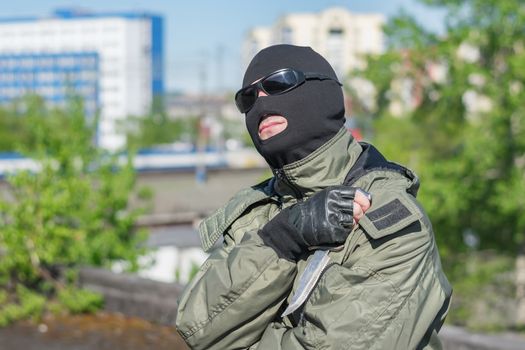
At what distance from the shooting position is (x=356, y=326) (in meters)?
1.86

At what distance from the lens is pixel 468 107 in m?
20.2

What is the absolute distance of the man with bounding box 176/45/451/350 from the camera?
188 centimetres

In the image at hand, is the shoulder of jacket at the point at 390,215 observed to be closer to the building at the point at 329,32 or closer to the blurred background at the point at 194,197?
the blurred background at the point at 194,197

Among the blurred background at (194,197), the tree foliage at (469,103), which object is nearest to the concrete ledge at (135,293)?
the blurred background at (194,197)

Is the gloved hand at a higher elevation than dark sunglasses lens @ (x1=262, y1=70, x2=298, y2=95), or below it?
below

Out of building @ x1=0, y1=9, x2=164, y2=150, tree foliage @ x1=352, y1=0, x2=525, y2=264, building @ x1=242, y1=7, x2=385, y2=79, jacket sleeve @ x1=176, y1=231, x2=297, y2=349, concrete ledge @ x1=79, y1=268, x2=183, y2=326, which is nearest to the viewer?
jacket sleeve @ x1=176, y1=231, x2=297, y2=349

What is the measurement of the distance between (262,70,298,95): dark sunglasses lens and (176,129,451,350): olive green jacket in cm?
17

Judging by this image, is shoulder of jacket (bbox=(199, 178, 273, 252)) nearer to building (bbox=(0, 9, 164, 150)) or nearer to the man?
the man

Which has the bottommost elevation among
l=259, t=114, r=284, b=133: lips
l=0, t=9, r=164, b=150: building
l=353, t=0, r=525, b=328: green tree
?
l=0, t=9, r=164, b=150: building

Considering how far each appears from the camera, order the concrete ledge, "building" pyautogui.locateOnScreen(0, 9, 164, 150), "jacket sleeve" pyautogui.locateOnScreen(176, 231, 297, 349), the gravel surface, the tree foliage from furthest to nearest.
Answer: "building" pyautogui.locateOnScreen(0, 9, 164, 150) → the tree foliage → the concrete ledge → the gravel surface → "jacket sleeve" pyautogui.locateOnScreen(176, 231, 297, 349)

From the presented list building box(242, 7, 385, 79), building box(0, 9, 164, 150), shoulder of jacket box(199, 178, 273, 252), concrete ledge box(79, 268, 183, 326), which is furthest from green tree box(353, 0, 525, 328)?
building box(0, 9, 164, 150)

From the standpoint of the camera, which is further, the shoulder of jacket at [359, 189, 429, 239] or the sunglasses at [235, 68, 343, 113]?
the sunglasses at [235, 68, 343, 113]

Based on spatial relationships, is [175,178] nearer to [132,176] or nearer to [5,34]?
[132,176]

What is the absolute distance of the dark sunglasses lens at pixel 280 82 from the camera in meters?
2.09
